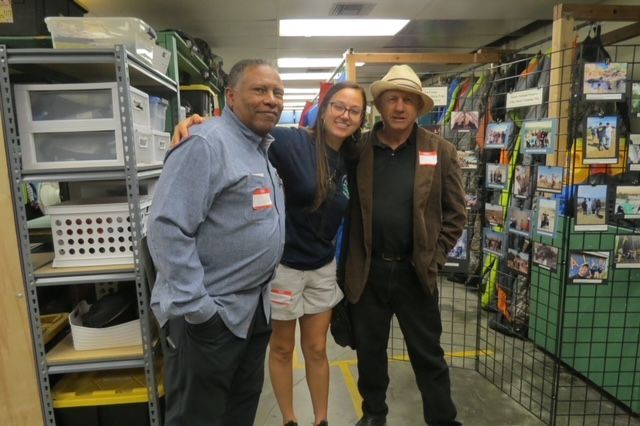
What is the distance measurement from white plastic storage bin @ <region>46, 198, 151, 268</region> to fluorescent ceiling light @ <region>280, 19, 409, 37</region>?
12.0 ft

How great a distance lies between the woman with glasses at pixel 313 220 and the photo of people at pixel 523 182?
3.39ft

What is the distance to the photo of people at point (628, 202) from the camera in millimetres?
1915

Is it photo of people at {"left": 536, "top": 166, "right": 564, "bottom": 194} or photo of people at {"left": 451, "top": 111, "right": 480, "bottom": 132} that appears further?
photo of people at {"left": 451, "top": 111, "right": 480, "bottom": 132}

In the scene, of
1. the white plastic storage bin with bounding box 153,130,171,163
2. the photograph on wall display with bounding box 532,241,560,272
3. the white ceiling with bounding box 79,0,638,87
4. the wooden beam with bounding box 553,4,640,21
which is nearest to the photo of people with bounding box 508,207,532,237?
the photograph on wall display with bounding box 532,241,560,272

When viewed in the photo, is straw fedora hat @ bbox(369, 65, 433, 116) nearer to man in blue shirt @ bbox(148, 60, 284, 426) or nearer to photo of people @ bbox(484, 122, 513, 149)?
man in blue shirt @ bbox(148, 60, 284, 426)

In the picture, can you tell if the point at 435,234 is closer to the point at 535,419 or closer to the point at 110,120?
the point at 535,419

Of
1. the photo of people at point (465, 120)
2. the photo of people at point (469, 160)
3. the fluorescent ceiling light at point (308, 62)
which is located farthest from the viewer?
the fluorescent ceiling light at point (308, 62)

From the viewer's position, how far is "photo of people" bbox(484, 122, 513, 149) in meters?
2.42

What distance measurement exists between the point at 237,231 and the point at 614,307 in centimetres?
238

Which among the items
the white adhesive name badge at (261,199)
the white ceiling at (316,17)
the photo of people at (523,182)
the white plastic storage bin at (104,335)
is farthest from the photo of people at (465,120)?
the white plastic storage bin at (104,335)

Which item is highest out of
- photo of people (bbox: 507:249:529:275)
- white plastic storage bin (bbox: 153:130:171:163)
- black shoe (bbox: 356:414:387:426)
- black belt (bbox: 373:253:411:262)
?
white plastic storage bin (bbox: 153:130:171:163)

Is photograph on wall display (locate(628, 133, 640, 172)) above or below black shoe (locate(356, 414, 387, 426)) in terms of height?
above

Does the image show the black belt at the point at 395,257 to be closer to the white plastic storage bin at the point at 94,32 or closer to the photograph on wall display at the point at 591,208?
the photograph on wall display at the point at 591,208

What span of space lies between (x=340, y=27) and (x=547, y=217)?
3913mm
